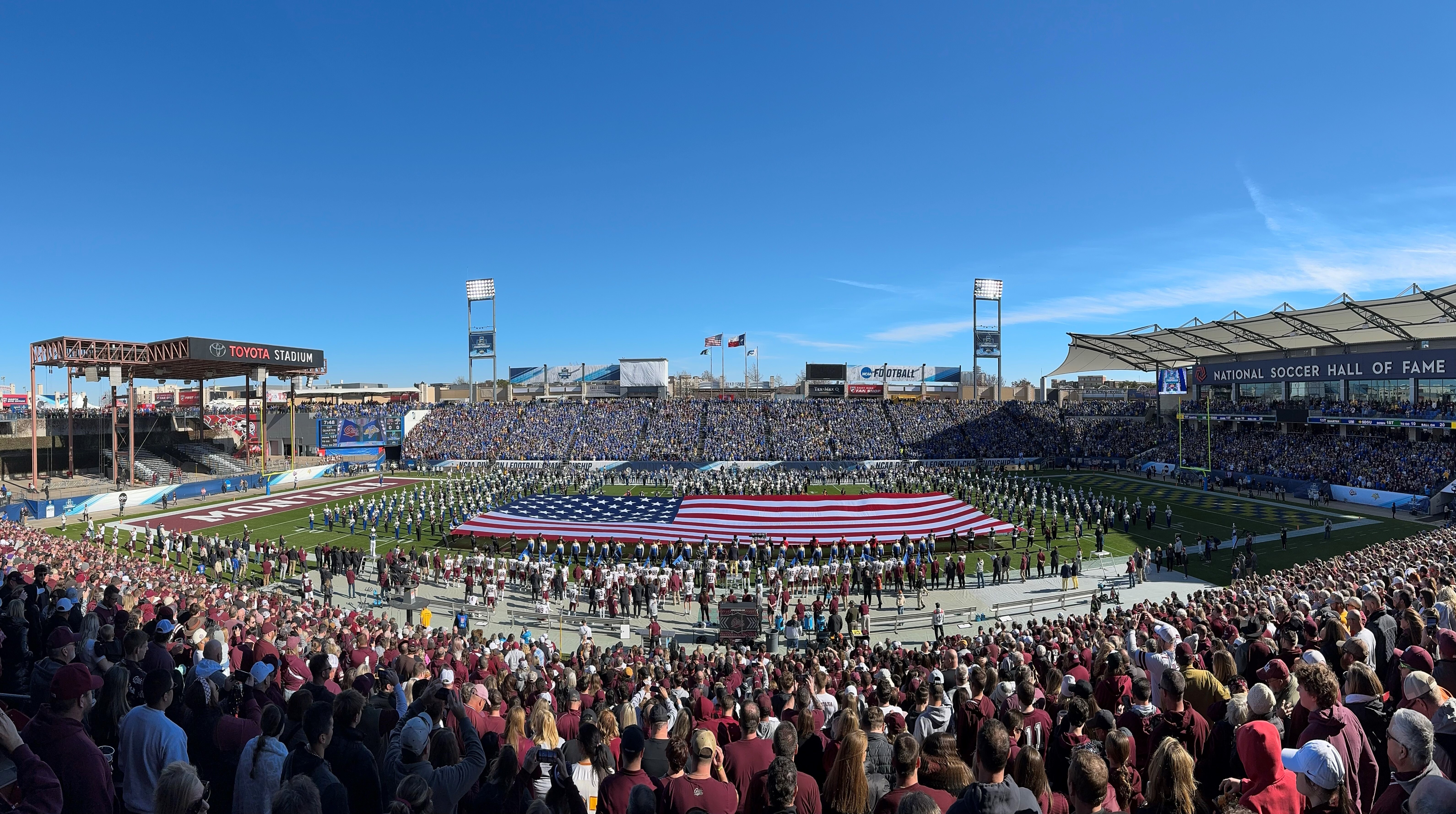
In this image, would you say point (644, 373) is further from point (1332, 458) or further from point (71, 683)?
point (71, 683)

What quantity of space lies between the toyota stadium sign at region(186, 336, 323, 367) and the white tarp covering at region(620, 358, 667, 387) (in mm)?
30699

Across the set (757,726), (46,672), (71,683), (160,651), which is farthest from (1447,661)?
(46,672)

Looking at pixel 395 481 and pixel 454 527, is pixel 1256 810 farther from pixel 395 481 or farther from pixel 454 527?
pixel 395 481

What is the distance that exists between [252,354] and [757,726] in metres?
49.1

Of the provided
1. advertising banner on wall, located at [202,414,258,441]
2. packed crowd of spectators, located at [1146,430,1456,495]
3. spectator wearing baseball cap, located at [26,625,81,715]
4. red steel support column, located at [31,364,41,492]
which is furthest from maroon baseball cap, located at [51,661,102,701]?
advertising banner on wall, located at [202,414,258,441]

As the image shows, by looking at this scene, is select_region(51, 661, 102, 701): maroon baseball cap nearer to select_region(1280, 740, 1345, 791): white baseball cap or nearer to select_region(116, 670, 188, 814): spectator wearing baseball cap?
select_region(116, 670, 188, 814): spectator wearing baseball cap

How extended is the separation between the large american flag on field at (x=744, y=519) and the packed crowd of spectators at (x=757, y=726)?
1651cm

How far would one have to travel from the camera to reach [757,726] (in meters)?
4.85

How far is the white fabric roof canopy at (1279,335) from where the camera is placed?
37375mm

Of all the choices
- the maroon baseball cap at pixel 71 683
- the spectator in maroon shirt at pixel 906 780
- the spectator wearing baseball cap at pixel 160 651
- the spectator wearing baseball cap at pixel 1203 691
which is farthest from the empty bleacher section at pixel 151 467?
the spectator wearing baseball cap at pixel 1203 691

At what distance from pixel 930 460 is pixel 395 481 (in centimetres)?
3822

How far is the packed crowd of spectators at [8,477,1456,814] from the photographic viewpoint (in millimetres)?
3369

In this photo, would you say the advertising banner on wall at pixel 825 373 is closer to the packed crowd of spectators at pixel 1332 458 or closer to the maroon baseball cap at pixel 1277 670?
the packed crowd of spectators at pixel 1332 458

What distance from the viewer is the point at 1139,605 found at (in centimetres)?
1342
